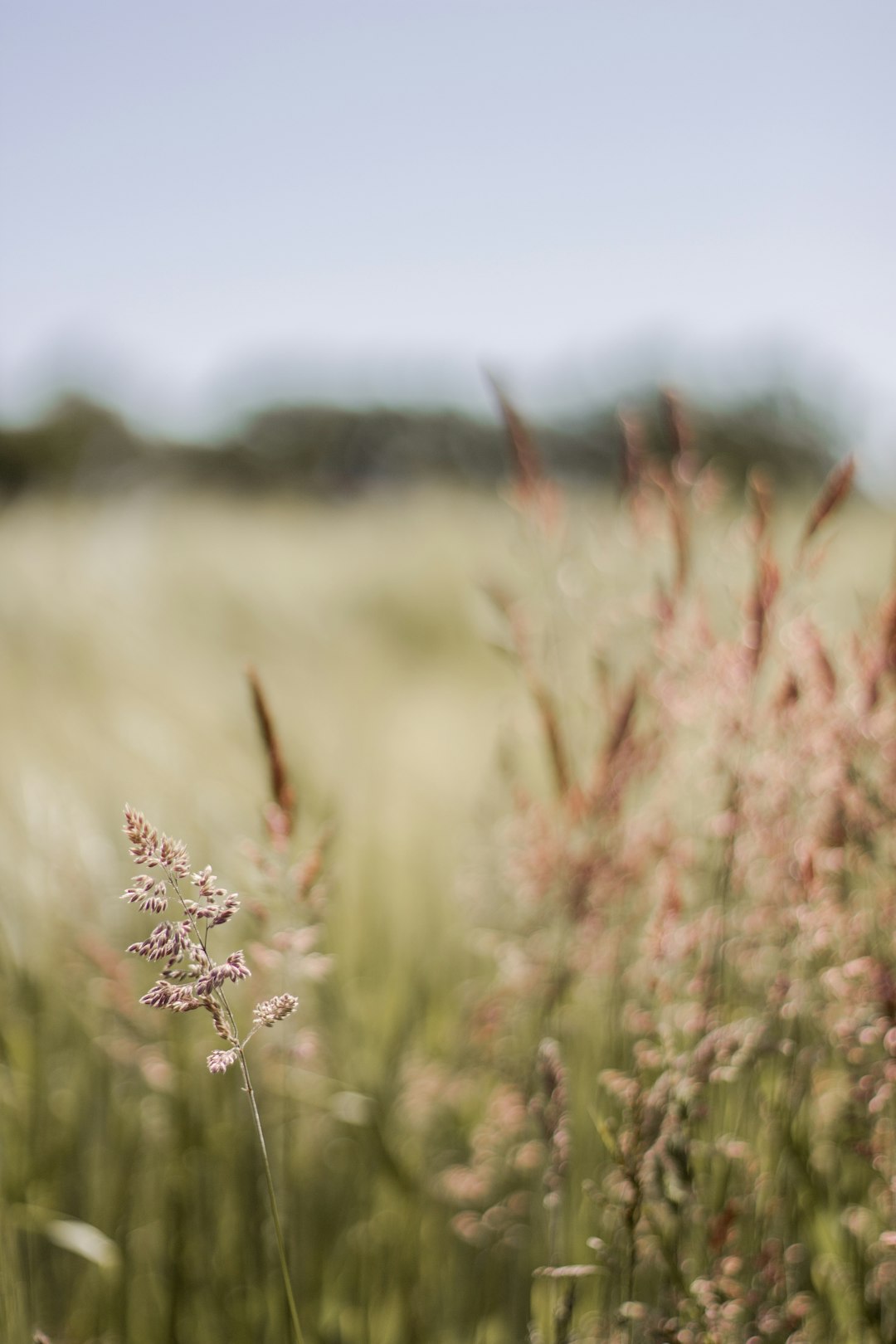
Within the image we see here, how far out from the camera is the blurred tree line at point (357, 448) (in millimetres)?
11727

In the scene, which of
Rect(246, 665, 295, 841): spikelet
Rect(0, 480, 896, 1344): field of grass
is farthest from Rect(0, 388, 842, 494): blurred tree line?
Rect(246, 665, 295, 841): spikelet

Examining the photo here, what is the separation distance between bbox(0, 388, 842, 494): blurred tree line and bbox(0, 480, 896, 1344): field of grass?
31.6 feet

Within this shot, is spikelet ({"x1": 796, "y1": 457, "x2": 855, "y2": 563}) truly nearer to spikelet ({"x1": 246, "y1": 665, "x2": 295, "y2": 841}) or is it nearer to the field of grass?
the field of grass

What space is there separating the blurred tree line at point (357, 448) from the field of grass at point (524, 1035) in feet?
31.6

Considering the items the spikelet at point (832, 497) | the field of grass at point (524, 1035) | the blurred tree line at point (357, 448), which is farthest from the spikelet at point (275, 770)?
the blurred tree line at point (357, 448)

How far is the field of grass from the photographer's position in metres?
0.46

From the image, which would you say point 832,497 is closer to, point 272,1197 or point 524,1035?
point 272,1197

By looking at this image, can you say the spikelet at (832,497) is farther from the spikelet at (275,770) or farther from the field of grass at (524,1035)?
the spikelet at (275,770)

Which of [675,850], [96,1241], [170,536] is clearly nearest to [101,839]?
[96,1241]

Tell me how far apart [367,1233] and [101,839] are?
14.4 inches

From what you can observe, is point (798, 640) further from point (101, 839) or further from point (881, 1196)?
point (101, 839)

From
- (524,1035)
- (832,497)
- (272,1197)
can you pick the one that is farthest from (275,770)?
(524,1035)

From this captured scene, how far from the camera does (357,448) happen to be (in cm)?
1431

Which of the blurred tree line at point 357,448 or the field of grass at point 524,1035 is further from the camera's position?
the blurred tree line at point 357,448
